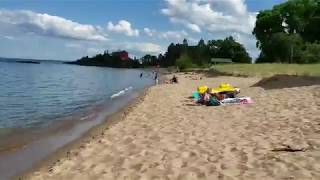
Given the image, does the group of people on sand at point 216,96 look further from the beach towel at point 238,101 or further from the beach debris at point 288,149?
the beach debris at point 288,149

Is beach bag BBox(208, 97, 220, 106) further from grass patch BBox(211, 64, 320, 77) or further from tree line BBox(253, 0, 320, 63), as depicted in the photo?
tree line BBox(253, 0, 320, 63)

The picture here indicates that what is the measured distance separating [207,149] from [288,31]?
9867 centimetres

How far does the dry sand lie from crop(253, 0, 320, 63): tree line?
73714 millimetres

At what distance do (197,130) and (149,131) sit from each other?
1605 mm

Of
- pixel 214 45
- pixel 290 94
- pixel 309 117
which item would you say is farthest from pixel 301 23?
pixel 309 117

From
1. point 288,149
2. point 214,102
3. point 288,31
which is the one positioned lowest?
point 214,102

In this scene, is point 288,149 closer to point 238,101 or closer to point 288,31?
point 238,101

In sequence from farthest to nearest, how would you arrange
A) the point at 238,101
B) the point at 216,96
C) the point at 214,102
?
the point at 216,96 < the point at 214,102 < the point at 238,101

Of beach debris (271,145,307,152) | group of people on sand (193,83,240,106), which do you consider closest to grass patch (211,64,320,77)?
group of people on sand (193,83,240,106)

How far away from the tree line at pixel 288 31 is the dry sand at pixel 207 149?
73714 mm

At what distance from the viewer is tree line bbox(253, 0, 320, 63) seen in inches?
3428

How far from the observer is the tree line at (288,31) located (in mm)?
87062

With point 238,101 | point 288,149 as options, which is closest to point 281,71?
point 238,101

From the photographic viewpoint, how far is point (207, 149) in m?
9.78
